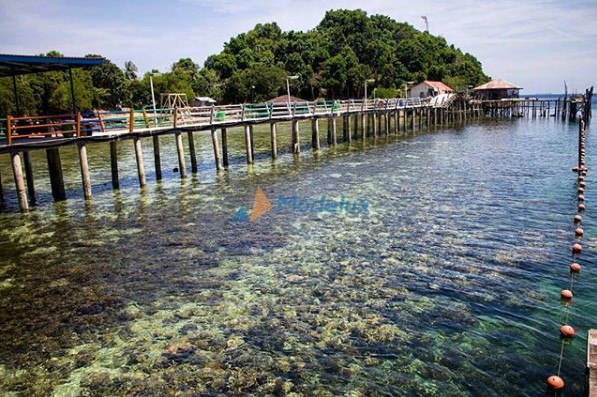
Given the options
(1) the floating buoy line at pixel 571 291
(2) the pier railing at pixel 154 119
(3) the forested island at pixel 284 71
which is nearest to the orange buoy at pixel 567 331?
(1) the floating buoy line at pixel 571 291

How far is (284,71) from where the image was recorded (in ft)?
309

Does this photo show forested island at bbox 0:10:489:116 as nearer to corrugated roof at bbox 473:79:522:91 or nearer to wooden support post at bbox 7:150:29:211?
corrugated roof at bbox 473:79:522:91

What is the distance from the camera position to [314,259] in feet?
39.9

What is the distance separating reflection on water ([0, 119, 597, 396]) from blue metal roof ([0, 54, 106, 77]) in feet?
18.7

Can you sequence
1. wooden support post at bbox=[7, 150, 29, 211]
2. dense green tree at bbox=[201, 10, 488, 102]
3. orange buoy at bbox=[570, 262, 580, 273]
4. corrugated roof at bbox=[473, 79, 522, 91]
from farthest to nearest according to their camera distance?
dense green tree at bbox=[201, 10, 488, 102] < corrugated roof at bbox=[473, 79, 522, 91] < wooden support post at bbox=[7, 150, 29, 211] < orange buoy at bbox=[570, 262, 580, 273]

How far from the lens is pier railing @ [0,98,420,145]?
62.4 feet

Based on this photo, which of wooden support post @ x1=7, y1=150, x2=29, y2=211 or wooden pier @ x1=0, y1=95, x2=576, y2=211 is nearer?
wooden support post @ x1=7, y1=150, x2=29, y2=211

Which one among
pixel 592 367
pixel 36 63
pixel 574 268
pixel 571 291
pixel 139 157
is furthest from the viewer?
pixel 139 157

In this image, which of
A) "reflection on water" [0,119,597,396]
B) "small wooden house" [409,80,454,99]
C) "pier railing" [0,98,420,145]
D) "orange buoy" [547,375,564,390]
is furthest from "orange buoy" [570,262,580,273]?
"small wooden house" [409,80,454,99]

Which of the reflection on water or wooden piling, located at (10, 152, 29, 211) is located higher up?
wooden piling, located at (10, 152, 29, 211)

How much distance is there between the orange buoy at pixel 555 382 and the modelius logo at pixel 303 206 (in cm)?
1008

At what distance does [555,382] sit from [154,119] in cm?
2361

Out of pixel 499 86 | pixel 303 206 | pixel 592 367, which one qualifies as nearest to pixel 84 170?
pixel 303 206

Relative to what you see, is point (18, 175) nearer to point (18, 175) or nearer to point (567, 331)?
point (18, 175)
